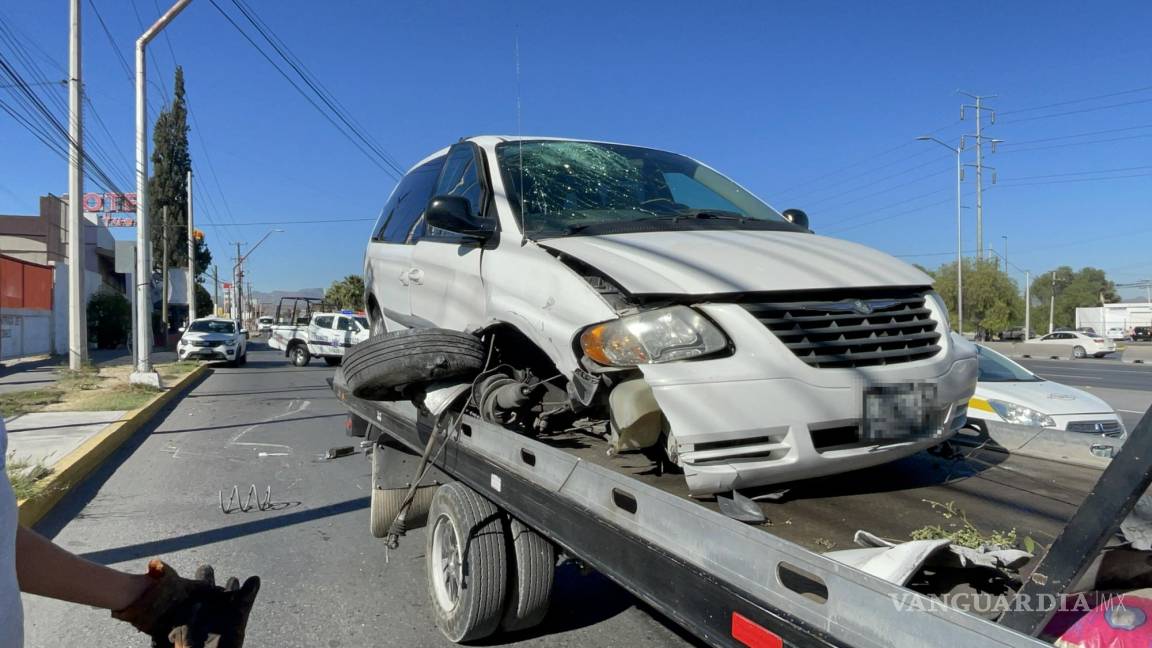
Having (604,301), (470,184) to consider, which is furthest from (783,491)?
(470,184)

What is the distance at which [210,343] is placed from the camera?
22.8m

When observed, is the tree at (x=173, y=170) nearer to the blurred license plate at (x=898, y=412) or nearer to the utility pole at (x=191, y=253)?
the utility pole at (x=191, y=253)

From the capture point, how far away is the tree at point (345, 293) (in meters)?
66.3

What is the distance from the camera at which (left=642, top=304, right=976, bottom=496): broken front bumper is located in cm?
247

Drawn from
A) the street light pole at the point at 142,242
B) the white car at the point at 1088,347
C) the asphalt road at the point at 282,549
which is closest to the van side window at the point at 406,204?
the asphalt road at the point at 282,549

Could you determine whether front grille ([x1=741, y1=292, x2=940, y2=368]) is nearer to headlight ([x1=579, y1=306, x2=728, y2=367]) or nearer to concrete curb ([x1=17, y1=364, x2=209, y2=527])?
headlight ([x1=579, y1=306, x2=728, y2=367])

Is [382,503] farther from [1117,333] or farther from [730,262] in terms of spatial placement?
[1117,333]

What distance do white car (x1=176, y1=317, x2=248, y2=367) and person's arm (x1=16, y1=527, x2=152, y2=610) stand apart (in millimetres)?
22911

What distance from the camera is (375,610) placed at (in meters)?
4.22

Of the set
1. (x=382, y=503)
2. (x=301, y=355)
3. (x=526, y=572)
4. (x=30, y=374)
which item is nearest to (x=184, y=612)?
(x=526, y=572)

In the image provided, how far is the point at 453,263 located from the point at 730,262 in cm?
178

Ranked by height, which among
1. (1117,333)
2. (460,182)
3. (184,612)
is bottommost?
(1117,333)

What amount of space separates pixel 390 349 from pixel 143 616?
185cm

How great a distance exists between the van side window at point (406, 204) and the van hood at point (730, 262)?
2.01 meters
